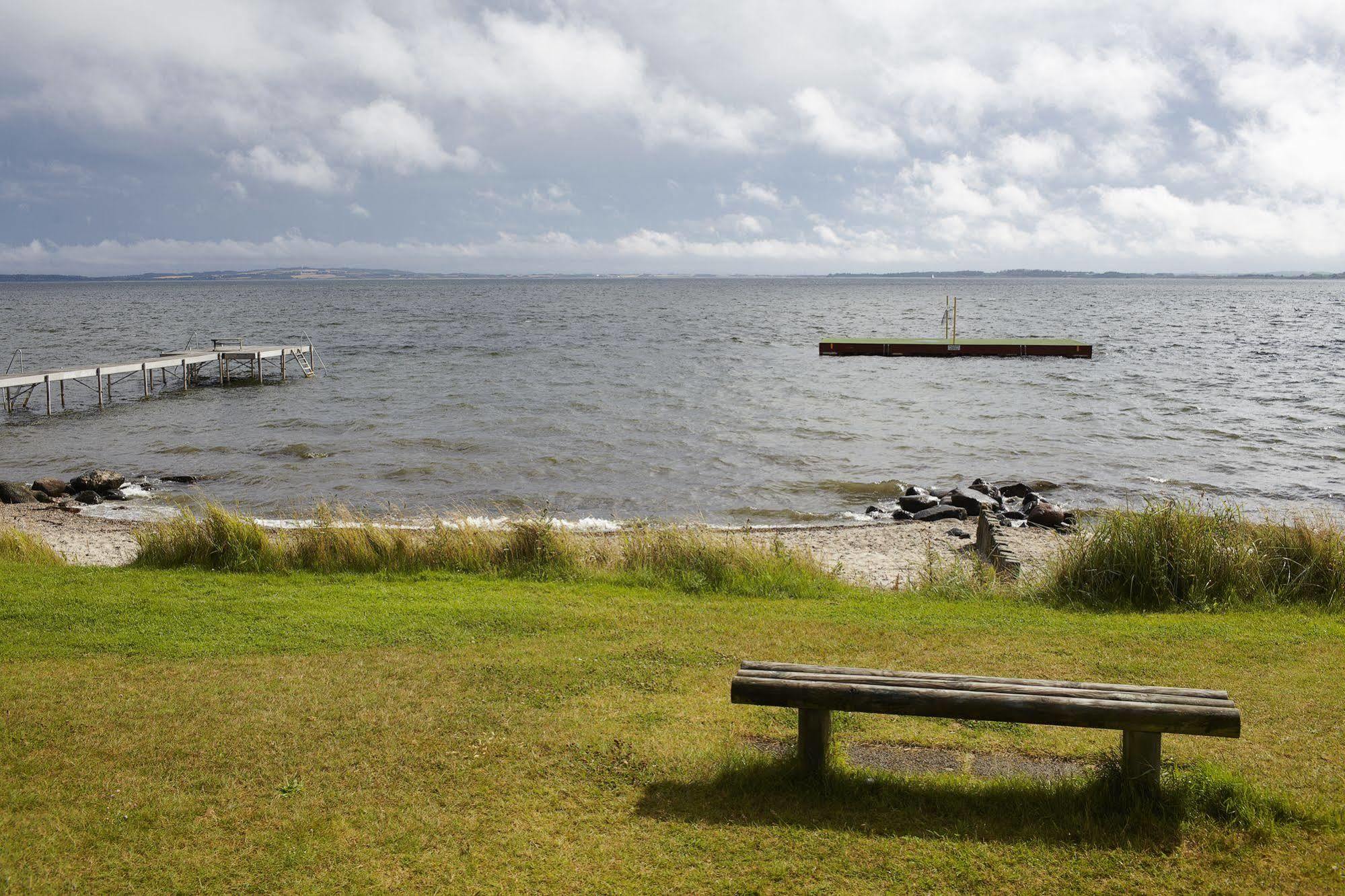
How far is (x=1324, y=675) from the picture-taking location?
22.8 ft

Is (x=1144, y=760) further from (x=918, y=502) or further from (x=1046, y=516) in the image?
(x=918, y=502)

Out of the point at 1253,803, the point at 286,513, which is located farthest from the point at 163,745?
the point at 286,513

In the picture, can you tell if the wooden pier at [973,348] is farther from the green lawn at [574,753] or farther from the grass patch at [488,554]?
the green lawn at [574,753]

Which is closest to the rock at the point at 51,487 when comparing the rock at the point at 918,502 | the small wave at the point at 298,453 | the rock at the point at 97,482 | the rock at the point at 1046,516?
the rock at the point at 97,482

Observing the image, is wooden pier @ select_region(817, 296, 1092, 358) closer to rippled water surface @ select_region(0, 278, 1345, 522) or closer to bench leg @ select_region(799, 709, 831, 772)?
rippled water surface @ select_region(0, 278, 1345, 522)

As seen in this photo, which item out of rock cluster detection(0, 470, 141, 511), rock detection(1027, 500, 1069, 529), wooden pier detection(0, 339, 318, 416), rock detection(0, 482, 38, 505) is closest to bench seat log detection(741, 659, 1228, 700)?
rock detection(1027, 500, 1069, 529)

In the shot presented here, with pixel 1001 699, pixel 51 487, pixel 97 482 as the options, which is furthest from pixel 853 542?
pixel 51 487

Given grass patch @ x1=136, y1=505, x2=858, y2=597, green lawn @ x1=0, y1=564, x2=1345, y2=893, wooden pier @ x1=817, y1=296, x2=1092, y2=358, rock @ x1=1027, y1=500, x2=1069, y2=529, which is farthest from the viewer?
wooden pier @ x1=817, y1=296, x2=1092, y2=358

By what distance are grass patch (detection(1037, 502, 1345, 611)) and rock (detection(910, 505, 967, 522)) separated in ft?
25.7

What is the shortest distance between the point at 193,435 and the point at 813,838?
95.4 ft

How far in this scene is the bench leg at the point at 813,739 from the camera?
17.1ft

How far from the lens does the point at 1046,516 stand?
17.5 m

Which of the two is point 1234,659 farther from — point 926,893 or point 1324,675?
point 926,893

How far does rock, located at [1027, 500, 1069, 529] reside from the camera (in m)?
17.4
